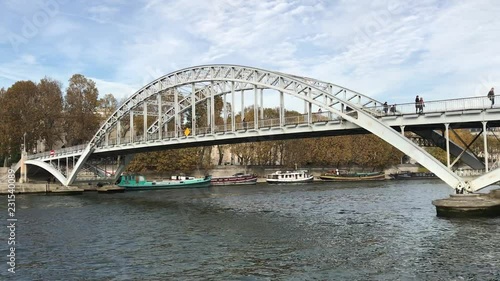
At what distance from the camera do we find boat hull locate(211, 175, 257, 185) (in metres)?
81.6

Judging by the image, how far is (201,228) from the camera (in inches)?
1167

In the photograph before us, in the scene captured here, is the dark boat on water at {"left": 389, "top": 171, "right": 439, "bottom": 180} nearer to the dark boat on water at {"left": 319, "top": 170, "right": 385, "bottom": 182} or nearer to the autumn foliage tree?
the dark boat on water at {"left": 319, "top": 170, "right": 385, "bottom": 182}

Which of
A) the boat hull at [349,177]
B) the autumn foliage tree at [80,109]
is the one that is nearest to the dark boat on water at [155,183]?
the autumn foliage tree at [80,109]

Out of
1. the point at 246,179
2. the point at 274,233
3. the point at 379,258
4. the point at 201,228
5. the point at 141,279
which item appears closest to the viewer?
the point at 141,279

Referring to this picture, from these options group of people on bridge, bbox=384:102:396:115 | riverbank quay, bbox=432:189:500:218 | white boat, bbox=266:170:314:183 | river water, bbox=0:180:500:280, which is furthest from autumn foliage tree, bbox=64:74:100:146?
riverbank quay, bbox=432:189:500:218

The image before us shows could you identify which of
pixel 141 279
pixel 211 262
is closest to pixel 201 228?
pixel 211 262

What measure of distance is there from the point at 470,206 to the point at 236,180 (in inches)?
2204

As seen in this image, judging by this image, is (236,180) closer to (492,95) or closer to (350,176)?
(350,176)

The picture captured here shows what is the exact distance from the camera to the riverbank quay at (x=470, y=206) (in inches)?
1123

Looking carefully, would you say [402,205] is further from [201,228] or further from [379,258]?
[379,258]

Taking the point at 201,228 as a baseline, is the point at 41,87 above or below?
above

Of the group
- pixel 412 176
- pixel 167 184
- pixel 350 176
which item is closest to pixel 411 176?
pixel 412 176

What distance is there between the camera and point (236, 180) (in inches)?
3246

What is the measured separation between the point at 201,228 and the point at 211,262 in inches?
380
